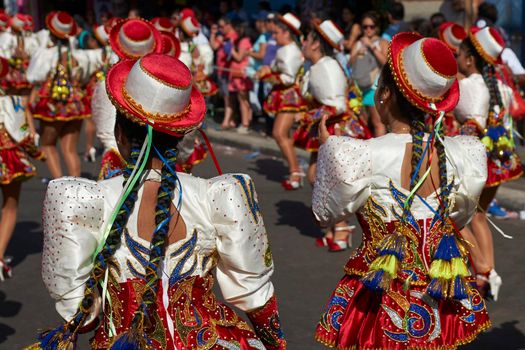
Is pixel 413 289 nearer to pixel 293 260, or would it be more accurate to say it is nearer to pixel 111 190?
pixel 111 190

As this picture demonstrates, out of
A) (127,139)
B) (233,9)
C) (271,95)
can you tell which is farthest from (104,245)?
(233,9)

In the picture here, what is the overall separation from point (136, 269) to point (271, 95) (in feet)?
25.3

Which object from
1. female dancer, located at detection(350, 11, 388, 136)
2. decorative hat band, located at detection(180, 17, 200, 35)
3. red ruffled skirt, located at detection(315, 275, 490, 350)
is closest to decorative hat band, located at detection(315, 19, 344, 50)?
female dancer, located at detection(350, 11, 388, 136)

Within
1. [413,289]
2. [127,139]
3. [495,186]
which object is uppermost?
[127,139]

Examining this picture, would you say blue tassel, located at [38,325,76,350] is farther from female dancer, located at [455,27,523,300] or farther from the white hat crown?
female dancer, located at [455,27,523,300]

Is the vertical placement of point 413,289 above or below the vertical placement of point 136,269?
below

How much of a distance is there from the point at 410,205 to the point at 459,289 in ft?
1.31

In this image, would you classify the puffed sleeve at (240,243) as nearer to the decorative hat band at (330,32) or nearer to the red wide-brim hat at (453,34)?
the red wide-brim hat at (453,34)

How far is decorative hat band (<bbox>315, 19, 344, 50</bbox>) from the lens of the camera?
8.42m

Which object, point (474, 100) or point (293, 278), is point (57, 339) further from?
point (293, 278)

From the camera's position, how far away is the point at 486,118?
6984 mm

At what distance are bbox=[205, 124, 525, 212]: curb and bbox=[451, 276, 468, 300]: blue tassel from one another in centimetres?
560

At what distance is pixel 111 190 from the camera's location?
128 inches

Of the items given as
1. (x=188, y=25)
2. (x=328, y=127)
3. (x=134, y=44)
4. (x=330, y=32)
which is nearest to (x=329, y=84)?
(x=328, y=127)
